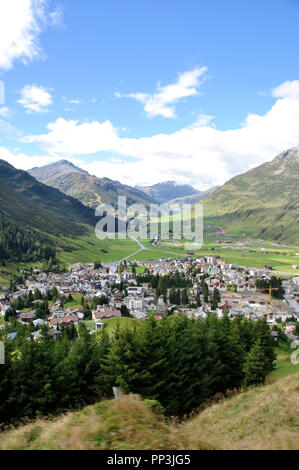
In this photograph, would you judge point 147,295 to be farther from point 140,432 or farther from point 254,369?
point 140,432

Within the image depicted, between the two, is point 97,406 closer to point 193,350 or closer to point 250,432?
point 250,432

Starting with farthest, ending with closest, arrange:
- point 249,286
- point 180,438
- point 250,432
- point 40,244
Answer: point 40,244, point 249,286, point 250,432, point 180,438

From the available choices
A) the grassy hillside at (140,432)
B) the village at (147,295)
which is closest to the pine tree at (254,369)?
the grassy hillside at (140,432)

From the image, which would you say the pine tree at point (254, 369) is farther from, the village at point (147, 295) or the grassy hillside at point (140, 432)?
the village at point (147, 295)

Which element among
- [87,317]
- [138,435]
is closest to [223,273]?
[87,317]

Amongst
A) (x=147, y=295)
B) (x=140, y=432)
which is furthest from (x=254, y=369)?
(x=147, y=295)

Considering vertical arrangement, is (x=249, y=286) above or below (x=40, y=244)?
below
